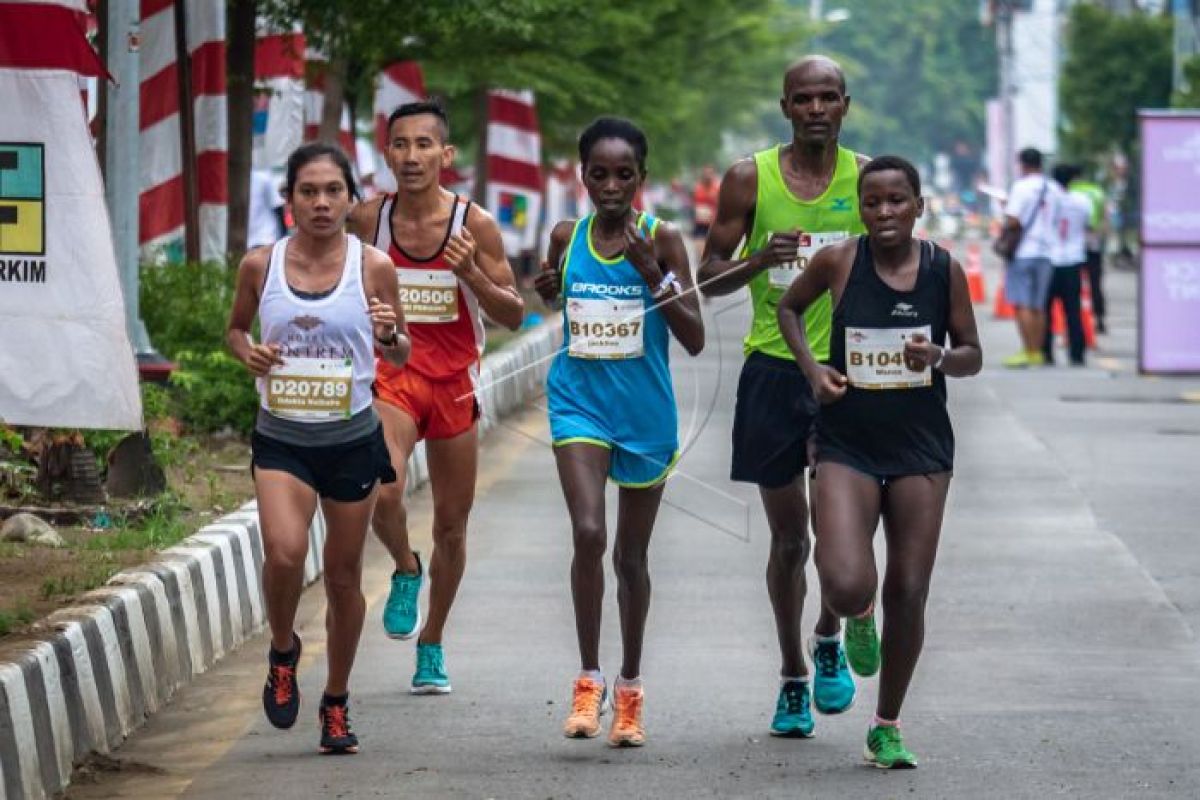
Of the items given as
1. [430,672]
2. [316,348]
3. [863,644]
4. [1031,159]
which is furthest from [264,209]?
[863,644]

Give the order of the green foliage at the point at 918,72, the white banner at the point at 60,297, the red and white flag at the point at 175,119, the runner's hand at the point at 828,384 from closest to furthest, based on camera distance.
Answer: the runner's hand at the point at 828,384 → the white banner at the point at 60,297 → the red and white flag at the point at 175,119 → the green foliage at the point at 918,72

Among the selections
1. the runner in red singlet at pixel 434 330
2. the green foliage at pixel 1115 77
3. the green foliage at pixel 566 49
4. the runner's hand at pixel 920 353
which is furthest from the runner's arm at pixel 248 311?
the green foliage at pixel 1115 77

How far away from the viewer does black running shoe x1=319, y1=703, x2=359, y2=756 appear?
322 inches

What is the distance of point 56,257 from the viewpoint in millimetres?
10008

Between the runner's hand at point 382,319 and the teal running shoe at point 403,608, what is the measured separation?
155 centimetres

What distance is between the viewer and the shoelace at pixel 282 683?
8133mm

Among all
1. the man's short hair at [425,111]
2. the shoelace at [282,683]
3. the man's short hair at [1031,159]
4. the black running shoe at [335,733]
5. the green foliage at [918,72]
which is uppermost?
the green foliage at [918,72]

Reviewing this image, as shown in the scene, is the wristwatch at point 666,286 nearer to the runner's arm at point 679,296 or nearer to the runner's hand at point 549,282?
the runner's arm at point 679,296

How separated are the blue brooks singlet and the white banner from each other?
7.51 feet

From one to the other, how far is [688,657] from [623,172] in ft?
8.02

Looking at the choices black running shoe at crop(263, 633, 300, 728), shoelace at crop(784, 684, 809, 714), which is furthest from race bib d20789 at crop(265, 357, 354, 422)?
shoelace at crop(784, 684, 809, 714)

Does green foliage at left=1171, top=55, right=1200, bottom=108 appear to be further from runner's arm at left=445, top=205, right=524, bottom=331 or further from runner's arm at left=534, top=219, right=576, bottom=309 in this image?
runner's arm at left=534, top=219, right=576, bottom=309

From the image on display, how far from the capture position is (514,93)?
28.1 metres

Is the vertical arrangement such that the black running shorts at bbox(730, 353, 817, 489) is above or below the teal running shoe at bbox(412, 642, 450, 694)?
above
